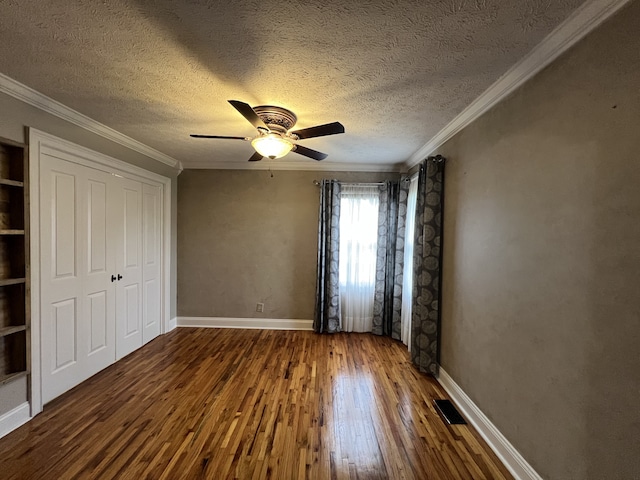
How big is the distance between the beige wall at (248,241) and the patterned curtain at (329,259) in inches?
6.8

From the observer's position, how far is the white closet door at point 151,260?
3443 millimetres

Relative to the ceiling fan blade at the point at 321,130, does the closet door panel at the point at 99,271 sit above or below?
below

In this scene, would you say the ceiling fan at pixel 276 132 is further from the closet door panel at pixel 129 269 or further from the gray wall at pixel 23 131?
the closet door panel at pixel 129 269

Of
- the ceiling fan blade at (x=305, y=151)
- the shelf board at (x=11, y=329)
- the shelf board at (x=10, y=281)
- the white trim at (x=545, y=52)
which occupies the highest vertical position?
the white trim at (x=545, y=52)

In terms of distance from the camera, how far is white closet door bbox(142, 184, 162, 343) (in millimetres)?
3443

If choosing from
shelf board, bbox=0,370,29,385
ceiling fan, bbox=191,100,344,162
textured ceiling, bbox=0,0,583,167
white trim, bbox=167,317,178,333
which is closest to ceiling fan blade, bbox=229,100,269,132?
ceiling fan, bbox=191,100,344,162

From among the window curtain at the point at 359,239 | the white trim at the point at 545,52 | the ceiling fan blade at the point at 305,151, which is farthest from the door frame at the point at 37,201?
the white trim at the point at 545,52

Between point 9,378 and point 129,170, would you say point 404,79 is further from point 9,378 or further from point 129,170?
point 9,378

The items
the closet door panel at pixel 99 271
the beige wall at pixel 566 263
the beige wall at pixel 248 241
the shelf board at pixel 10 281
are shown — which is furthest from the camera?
the beige wall at pixel 248 241

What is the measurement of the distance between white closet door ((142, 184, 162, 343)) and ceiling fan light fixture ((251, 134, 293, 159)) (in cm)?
210

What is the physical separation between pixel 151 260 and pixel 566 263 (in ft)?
13.3

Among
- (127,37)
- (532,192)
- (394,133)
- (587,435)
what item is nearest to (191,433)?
(587,435)

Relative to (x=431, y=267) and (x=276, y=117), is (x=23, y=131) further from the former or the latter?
(x=431, y=267)

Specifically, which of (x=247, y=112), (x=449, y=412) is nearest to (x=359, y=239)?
(x=449, y=412)
